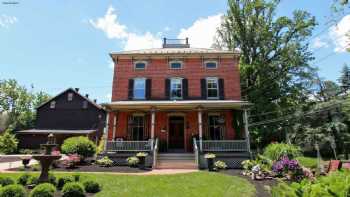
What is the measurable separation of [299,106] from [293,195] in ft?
68.9

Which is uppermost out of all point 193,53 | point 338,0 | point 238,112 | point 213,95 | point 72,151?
point 193,53

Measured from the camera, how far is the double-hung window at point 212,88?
16.5 meters

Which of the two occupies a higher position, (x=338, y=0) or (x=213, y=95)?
(x=338, y=0)

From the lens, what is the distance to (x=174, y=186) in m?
7.48

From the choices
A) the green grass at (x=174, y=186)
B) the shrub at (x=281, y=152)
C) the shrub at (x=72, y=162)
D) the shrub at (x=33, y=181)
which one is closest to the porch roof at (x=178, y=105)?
the shrub at (x=281, y=152)

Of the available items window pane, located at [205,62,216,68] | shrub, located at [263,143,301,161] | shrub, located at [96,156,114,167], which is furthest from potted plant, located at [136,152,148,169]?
window pane, located at [205,62,216,68]

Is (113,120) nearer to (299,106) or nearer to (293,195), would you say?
(293,195)

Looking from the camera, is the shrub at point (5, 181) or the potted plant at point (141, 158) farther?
the potted plant at point (141, 158)

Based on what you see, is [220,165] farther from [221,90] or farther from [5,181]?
[5,181]

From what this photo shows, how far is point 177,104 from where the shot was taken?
13.8m

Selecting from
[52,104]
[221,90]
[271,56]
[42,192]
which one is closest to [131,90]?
[221,90]

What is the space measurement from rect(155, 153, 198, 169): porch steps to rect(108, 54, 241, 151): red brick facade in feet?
5.90

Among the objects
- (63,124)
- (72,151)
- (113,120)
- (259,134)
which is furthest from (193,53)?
(63,124)

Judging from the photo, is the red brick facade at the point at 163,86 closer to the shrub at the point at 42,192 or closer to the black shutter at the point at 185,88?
the black shutter at the point at 185,88
